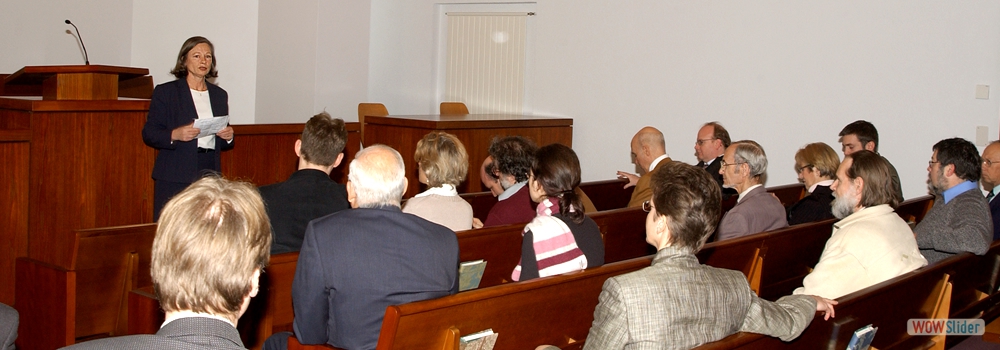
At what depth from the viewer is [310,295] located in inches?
97.3

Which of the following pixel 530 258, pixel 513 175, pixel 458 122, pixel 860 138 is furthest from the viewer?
pixel 458 122

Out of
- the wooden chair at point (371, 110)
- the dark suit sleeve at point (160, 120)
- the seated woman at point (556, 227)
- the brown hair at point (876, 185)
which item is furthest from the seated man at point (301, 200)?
the wooden chair at point (371, 110)

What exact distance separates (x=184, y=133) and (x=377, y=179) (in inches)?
92.8

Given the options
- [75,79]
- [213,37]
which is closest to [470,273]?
[75,79]

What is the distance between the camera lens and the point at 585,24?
7891mm

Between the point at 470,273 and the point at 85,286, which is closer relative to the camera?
the point at 85,286

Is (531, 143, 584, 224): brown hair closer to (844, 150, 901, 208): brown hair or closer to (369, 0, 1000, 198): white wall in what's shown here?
(844, 150, 901, 208): brown hair

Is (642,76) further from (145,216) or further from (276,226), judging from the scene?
(276,226)

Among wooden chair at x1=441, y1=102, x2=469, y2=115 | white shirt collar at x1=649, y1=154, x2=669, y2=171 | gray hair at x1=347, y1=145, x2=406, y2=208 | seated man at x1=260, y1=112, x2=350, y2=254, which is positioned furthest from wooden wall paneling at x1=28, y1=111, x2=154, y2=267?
wooden chair at x1=441, y1=102, x2=469, y2=115

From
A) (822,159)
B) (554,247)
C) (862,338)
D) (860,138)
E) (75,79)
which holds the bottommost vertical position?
(862,338)

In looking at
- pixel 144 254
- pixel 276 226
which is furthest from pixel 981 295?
pixel 144 254

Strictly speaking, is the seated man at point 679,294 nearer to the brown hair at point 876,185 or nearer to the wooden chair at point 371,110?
the brown hair at point 876,185

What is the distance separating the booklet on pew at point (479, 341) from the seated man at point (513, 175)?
1308 millimetres

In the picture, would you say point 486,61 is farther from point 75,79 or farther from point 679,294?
point 679,294
